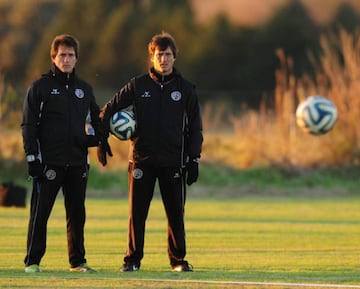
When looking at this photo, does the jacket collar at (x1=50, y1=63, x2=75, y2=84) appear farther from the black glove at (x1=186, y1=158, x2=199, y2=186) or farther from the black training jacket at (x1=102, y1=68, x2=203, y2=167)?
the black glove at (x1=186, y1=158, x2=199, y2=186)

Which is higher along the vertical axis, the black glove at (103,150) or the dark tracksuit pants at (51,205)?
the black glove at (103,150)

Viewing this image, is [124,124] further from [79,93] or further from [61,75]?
[61,75]

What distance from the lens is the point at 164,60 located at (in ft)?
37.5

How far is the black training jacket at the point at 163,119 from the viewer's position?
1148cm

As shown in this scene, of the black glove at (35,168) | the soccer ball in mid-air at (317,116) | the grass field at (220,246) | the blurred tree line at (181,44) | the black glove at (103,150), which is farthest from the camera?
the blurred tree line at (181,44)

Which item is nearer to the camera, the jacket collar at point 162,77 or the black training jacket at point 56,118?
the black training jacket at point 56,118

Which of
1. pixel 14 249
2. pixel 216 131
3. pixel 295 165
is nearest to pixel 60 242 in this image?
Answer: pixel 14 249

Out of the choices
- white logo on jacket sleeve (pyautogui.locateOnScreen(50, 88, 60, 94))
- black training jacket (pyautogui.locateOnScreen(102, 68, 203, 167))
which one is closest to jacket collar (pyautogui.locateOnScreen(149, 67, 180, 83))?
black training jacket (pyautogui.locateOnScreen(102, 68, 203, 167))

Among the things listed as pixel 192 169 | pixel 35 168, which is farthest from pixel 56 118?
pixel 192 169

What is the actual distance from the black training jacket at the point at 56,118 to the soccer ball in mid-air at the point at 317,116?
466 inches

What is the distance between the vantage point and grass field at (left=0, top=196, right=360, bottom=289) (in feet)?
35.7

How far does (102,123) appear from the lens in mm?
11711

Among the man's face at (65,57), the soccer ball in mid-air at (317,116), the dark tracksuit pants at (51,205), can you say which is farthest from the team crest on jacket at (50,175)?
the soccer ball in mid-air at (317,116)

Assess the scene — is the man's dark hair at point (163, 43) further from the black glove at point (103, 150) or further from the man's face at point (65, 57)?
the black glove at point (103, 150)
